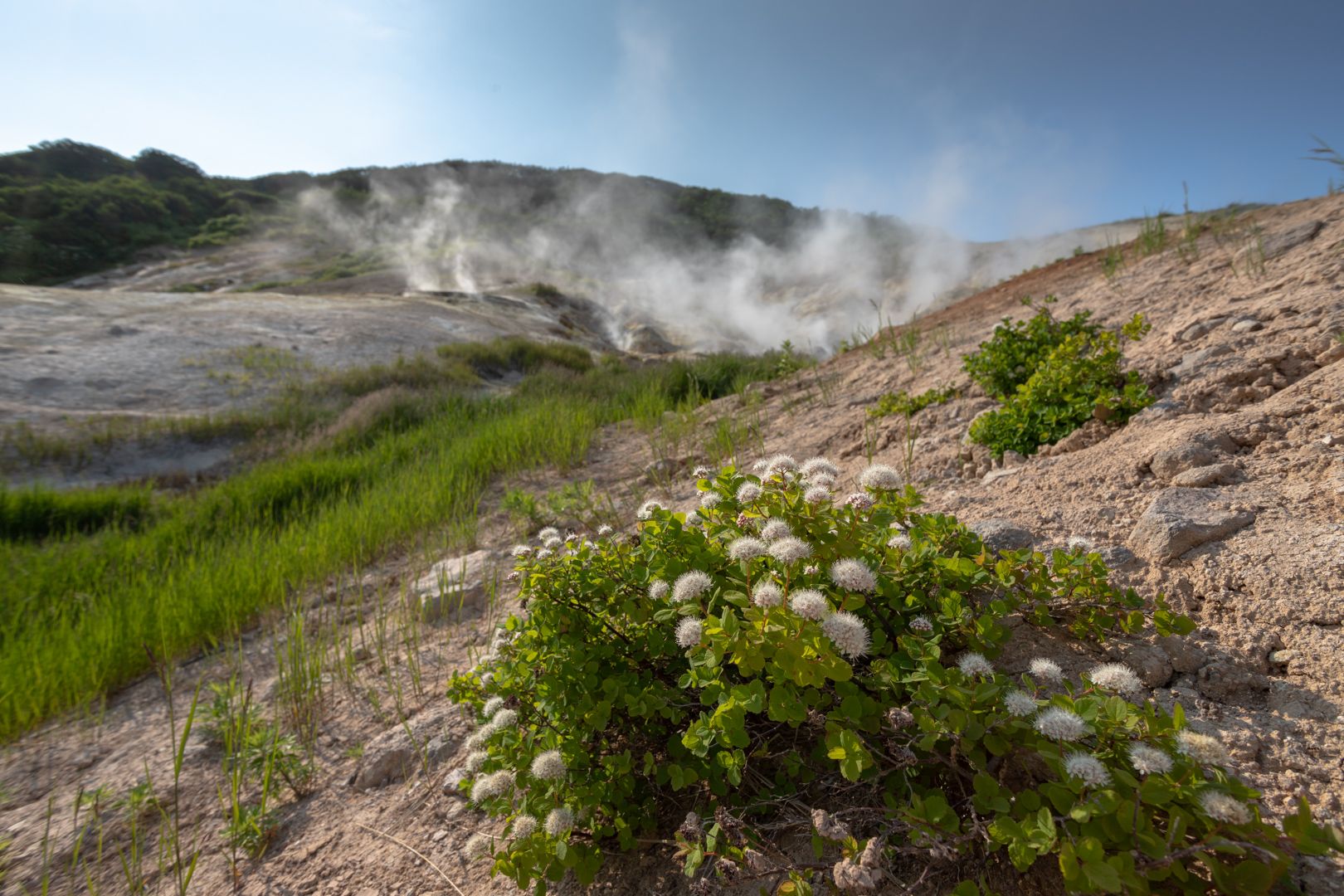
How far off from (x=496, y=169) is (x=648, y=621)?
191ft

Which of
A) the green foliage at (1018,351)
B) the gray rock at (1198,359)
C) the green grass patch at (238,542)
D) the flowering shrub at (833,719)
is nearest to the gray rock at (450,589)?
the green grass patch at (238,542)

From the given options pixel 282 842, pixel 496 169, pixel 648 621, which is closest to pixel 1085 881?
pixel 648 621

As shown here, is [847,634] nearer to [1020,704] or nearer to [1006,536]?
[1020,704]

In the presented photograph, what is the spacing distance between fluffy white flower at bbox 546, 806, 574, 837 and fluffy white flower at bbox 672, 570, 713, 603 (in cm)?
49

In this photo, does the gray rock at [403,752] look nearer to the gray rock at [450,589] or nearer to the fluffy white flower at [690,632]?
the gray rock at [450,589]

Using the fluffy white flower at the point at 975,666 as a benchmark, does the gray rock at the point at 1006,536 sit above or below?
above

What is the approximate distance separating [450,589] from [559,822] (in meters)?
2.13

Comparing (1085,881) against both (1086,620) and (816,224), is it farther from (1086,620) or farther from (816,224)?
→ (816,224)

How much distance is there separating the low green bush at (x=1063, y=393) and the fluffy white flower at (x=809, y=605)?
83.0 inches

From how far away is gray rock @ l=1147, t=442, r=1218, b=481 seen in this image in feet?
6.55

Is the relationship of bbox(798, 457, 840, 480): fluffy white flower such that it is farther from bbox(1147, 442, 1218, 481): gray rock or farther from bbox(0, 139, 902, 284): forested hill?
bbox(0, 139, 902, 284): forested hill

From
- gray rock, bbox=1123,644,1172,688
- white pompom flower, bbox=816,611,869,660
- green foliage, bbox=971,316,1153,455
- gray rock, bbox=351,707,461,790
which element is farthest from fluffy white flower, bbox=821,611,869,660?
green foliage, bbox=971,316,1153,455

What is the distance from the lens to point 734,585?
1.39m

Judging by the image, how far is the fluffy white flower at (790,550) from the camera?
1190 mm
